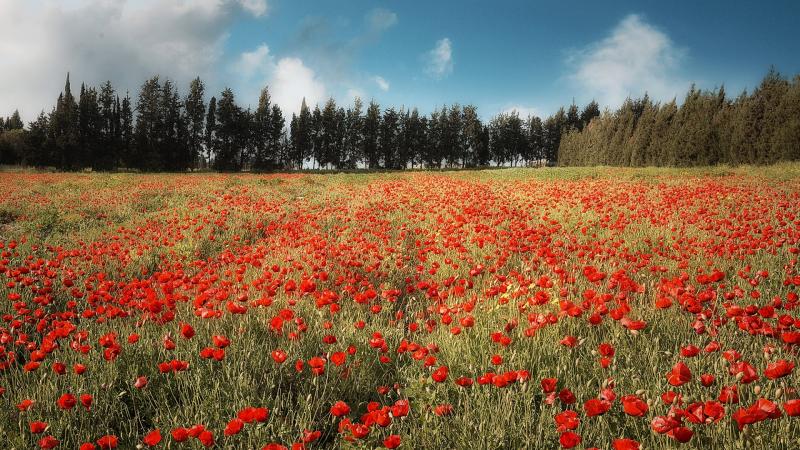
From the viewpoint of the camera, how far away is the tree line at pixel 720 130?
2547cm

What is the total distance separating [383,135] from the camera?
2766 inches

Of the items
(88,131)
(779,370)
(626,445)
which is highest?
(88,131)

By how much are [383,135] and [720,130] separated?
162ft

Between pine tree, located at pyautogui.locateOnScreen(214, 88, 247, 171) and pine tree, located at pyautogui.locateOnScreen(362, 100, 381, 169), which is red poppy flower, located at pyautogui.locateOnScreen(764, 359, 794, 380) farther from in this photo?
pine tree, located at pyautogui.locateOnScreen(362, 100, 381, 169)

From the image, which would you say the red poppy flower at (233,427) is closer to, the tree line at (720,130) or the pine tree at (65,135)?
the tree line at (720,130)

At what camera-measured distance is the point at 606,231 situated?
304 inches

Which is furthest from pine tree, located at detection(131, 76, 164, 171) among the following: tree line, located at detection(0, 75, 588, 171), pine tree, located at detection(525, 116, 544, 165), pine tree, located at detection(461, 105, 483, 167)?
pine tree, located at detection(525, 116, 544, 165)

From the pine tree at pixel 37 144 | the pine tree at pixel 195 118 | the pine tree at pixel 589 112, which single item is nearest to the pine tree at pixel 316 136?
the pine tree at pixel 195 118

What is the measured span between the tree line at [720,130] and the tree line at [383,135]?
0.26ft

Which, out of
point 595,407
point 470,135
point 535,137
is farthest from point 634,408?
point 535,137

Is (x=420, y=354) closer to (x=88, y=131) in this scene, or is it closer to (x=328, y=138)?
(x=88, y=131)

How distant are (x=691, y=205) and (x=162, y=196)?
17239mm

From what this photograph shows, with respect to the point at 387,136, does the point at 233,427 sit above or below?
below

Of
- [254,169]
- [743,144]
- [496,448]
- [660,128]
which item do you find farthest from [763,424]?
[254,169]
